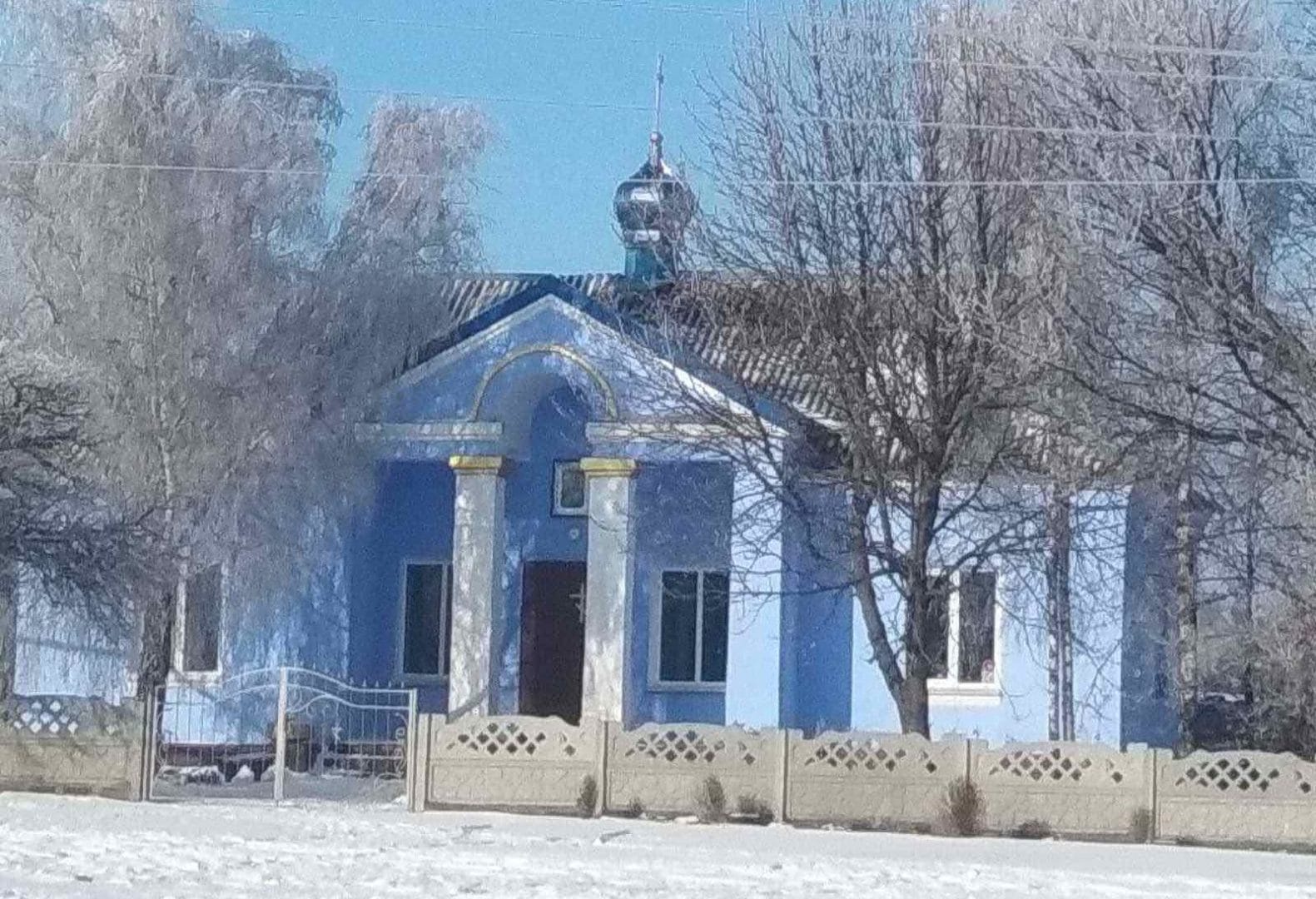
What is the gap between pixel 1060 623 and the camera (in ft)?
73.0

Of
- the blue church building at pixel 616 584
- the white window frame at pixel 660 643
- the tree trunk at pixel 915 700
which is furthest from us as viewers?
the white window frame at pixel 660 643

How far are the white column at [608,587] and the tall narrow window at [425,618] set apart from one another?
2900mm

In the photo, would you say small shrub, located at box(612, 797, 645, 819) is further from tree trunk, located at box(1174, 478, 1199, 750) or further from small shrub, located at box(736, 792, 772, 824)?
tree trunk, located at box(1174, 478, 1199, 750)

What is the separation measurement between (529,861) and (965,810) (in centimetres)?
408

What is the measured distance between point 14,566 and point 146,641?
233cm

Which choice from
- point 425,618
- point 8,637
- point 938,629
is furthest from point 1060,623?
point 8,637

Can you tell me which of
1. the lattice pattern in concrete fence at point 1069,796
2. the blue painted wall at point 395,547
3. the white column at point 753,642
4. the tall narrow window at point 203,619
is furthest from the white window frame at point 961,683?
the tall narrow window at point 203,619

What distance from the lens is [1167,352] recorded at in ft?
56.9

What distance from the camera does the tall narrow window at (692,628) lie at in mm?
24359

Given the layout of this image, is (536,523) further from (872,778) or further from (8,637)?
(872,778)

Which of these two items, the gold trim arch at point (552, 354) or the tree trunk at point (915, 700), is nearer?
the tree trunk at point (915, 700)

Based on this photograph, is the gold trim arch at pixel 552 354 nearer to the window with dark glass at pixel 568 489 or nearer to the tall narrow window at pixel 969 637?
the window with dark glass at pixel 568 489

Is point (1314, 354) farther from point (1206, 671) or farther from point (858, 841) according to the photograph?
point (1206, 671)

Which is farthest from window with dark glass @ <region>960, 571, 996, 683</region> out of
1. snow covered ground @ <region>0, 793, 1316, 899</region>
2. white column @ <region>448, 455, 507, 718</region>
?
snow covered ground @ <region>0, 793, 1316, 899</region>
